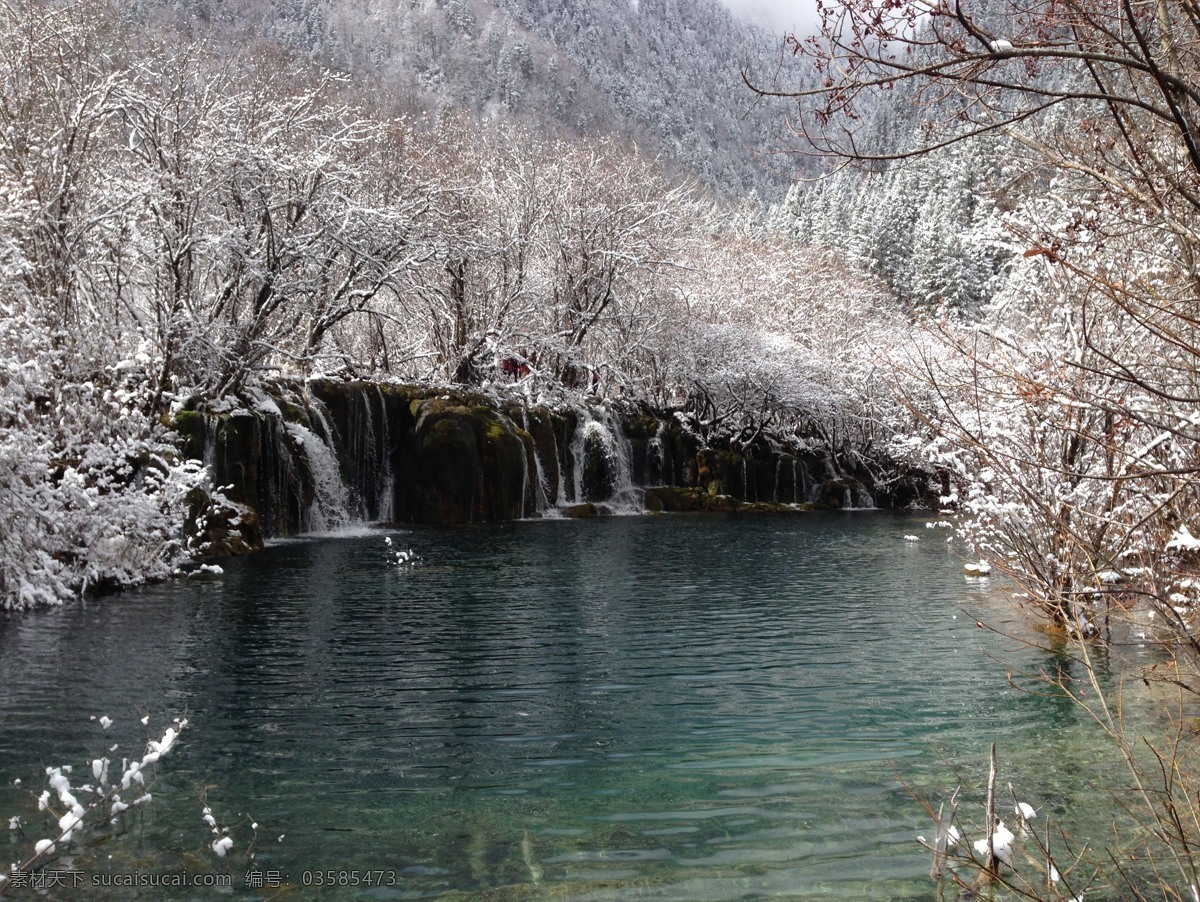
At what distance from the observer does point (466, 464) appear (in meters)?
28.0

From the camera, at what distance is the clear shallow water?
233 inches

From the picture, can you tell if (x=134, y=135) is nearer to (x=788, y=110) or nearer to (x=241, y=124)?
(x=241, y=124)

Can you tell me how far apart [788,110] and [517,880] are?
14.7 feet

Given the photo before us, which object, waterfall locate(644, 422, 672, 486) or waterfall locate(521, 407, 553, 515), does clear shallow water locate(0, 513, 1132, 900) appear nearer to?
waterfall locate(521, 407, 553, 515)

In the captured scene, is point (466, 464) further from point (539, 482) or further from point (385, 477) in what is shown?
point (539, 482)

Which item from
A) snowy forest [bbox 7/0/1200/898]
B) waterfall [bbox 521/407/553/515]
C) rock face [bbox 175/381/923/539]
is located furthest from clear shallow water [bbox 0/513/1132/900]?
waterfall [bbox 521/407/553/515]

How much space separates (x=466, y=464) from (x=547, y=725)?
65.1 ft

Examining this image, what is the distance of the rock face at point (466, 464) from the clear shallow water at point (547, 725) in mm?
7021

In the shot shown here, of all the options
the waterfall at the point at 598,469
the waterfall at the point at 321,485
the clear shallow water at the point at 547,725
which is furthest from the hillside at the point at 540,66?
the clear shallow water at the point at 547,725

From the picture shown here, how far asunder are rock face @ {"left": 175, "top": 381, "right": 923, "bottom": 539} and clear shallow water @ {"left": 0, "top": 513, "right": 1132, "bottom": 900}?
→ 7.02m

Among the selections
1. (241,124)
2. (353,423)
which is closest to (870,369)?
(353,423)

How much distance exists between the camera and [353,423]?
87.4 ft

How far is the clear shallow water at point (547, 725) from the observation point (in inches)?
233

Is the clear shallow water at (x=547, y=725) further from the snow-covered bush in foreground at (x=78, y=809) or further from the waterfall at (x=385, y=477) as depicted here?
the waterfall at (x=385, y=477)
